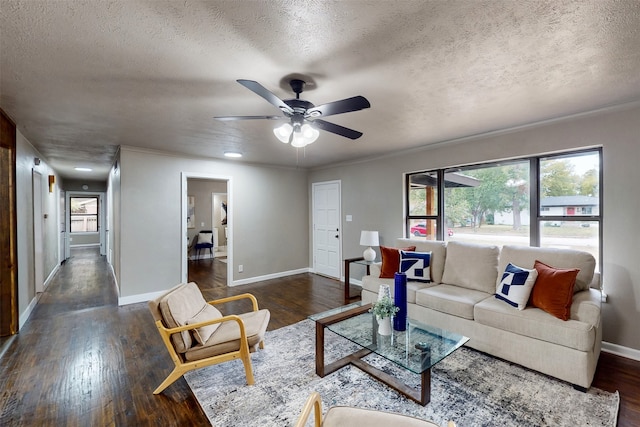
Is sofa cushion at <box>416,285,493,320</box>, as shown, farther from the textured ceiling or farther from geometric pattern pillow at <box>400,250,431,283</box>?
the textured ceiling

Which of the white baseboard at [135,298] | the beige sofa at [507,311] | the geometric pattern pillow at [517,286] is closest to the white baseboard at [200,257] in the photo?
the white baseboard at [135,298]

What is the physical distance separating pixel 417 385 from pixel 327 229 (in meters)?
3.95

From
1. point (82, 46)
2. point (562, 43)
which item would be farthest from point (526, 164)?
point (82, 46)

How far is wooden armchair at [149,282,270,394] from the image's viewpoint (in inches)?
82.4

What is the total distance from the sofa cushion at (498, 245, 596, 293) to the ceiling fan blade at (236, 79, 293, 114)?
277 cm

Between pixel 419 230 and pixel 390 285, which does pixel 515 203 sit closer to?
pixel 419 230

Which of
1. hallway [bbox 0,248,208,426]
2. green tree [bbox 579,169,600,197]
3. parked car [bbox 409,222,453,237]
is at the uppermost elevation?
green tree [bbox 579,169,600,197]

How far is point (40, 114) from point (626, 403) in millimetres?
5572

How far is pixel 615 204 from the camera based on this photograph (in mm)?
2684

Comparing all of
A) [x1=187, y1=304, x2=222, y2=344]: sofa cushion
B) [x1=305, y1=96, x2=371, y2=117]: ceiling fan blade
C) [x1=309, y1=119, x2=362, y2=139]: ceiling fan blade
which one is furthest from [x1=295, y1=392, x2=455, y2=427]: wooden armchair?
[x1=309, y1=119, x2=362, y2=139]: ceiling fan blade

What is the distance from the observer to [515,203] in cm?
343

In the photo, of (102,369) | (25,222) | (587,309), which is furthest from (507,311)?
(25,222)

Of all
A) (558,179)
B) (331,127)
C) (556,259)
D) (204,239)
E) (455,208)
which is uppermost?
(331,127)

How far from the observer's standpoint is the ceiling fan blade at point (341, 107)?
1.80 metres
